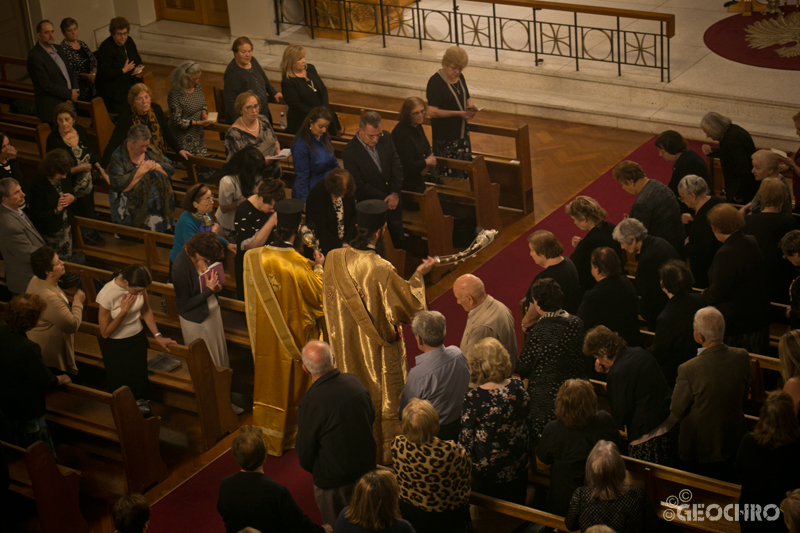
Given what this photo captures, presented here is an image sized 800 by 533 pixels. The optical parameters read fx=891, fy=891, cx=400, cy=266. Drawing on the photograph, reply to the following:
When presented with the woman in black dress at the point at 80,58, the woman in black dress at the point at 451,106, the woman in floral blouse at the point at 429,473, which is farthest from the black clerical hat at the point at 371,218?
the woman in black dress at the point at 80,58

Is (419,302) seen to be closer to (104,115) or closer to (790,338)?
(790,338)

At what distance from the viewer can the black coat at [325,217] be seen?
20.3 feet

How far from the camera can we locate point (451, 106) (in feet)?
25.6

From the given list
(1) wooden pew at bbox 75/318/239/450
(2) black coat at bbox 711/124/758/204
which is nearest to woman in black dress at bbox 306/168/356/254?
(1) wooden pew at bbox 75/318/239/450

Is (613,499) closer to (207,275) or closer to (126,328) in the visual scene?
(207,275)

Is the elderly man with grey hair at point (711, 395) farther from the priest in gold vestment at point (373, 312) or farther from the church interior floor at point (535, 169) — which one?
the church interior floor at point (535, 169)

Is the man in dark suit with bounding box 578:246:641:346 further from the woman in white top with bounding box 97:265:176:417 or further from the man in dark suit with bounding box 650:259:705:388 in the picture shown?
the woman in white top with bounding box 97:265:176:417

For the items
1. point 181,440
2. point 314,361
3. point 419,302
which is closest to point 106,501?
point 181,440

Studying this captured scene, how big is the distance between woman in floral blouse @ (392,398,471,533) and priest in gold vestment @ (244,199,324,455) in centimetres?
152

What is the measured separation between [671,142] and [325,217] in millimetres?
2488

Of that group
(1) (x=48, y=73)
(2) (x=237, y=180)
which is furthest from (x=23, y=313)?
(1) (x=48, y=73)

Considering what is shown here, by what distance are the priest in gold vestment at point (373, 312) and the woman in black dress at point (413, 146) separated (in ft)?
6.77

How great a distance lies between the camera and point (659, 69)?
34.1 feet

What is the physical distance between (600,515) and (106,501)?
3.02m
